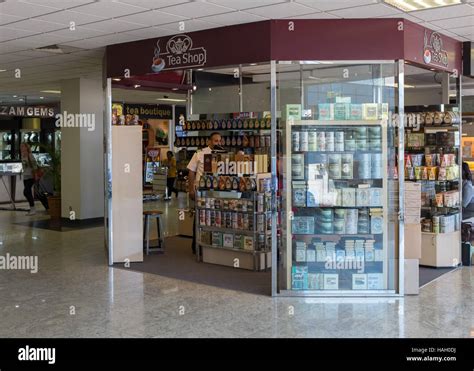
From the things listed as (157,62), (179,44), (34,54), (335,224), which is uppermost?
(34,54)

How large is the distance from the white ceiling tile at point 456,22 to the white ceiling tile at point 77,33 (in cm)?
398

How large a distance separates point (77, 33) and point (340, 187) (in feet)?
12.1

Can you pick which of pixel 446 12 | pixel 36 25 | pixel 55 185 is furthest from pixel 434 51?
pixel 55 185

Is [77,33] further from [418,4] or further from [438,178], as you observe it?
[438,178]

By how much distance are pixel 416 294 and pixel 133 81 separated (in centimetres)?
502

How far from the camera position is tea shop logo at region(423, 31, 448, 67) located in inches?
268

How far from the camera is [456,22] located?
665 cm

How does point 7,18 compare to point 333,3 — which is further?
point 7,18

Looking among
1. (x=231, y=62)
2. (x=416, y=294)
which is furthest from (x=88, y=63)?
(x=416, y=294)

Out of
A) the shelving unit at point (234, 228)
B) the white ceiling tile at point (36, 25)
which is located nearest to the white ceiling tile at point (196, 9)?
the white ceiling tile at point (36, 25)

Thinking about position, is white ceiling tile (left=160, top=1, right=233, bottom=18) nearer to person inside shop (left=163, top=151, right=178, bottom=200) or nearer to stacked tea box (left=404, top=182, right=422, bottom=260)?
stacked tea box (left=404, top=182, right=422, bottom=260)

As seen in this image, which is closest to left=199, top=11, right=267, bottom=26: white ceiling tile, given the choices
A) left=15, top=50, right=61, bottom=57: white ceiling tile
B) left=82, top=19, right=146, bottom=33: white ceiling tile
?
left=82, top=19, right=146, bottom=33: white ceiling tile

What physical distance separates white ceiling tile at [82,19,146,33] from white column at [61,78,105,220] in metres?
4.68
